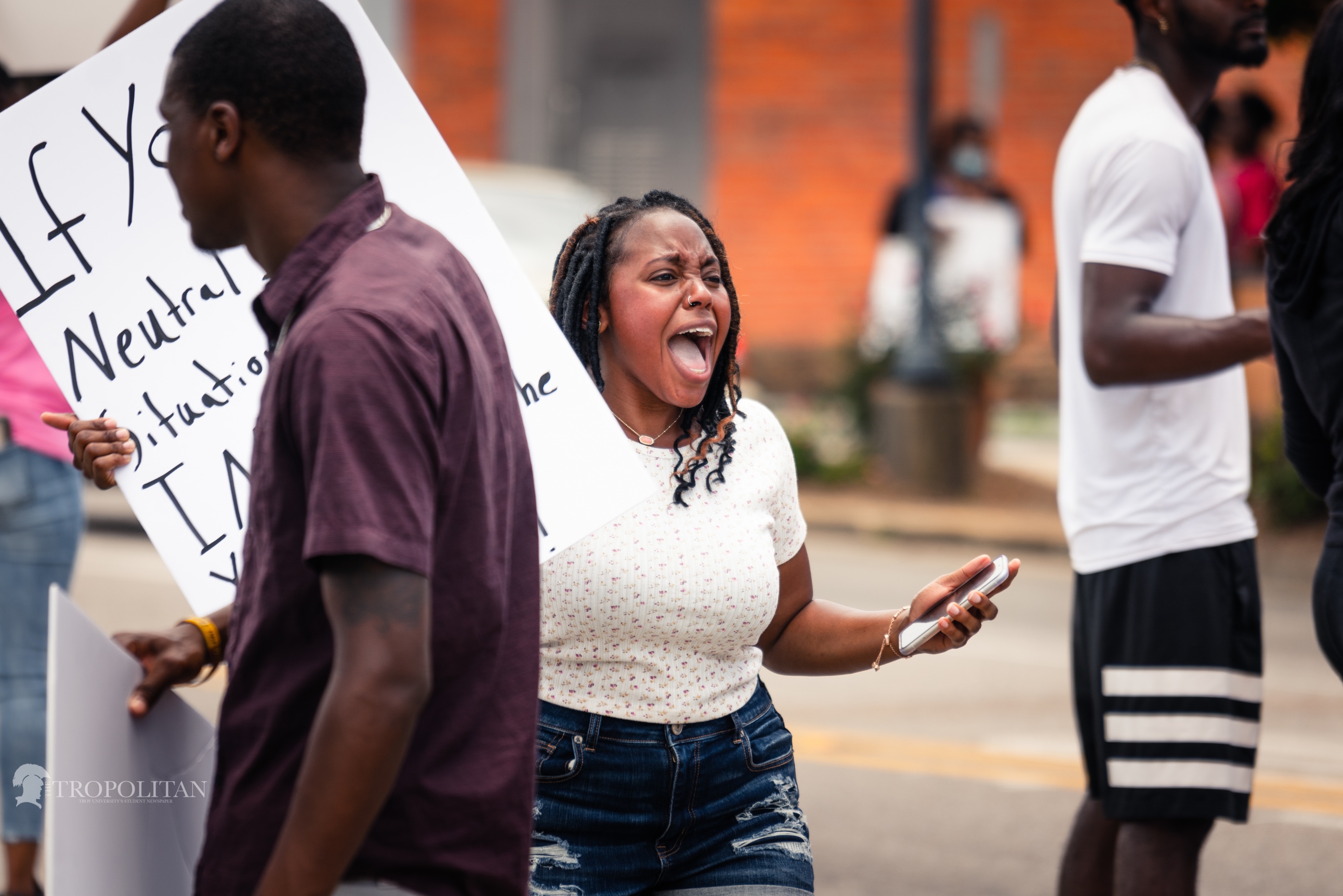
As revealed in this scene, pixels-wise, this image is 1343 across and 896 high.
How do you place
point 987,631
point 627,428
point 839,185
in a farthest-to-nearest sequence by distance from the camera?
1. point 839,185
2. point 987,631
3. point 627,428

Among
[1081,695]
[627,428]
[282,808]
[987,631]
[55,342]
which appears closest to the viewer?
[282,808]

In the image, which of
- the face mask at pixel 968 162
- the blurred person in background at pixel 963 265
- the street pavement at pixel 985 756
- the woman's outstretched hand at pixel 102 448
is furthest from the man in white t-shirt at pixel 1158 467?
the face mask at pixel 968 162

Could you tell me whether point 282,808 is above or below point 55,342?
below

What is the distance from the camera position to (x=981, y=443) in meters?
12.3

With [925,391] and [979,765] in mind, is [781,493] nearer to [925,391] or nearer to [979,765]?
[979,765]

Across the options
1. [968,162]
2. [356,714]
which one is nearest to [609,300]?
[356,714]

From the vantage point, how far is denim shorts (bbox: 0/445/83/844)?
380 centimetres

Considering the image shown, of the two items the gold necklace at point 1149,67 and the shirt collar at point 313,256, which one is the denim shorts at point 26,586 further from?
the gold necklace at point 1149,67

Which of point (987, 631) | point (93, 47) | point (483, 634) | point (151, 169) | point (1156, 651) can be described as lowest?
point (987, 631)

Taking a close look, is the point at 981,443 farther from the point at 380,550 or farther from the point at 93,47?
the point at 380,550

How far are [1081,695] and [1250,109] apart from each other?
9.00m

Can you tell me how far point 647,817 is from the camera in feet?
8.61

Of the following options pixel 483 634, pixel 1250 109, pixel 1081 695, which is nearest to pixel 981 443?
pixel 1250 109

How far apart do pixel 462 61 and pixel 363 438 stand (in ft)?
54.4
